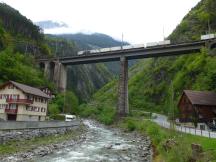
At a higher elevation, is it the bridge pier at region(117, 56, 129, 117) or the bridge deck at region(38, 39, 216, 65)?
the bridge deck at region(38, 39, 216, 65)

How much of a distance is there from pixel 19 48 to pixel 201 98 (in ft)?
297

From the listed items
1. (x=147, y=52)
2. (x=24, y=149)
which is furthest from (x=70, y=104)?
(x=24, y=149)

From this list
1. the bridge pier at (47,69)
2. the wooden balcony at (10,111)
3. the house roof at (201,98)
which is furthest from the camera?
the bridge pier at (47,69)

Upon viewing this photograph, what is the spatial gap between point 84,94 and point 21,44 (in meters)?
68.4

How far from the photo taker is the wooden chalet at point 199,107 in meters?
56.3

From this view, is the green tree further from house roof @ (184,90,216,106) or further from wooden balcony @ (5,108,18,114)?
house roof @ (184,90,216,106)

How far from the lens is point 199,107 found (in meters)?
56.5

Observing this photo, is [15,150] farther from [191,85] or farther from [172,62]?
[172,62]

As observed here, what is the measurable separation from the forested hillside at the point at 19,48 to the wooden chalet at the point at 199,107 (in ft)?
166

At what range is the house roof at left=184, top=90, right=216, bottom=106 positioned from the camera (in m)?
56.9

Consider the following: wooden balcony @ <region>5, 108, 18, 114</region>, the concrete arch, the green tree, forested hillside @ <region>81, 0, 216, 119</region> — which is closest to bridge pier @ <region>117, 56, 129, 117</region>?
forested hillside @ <region>81, 0, 216, 119</region>

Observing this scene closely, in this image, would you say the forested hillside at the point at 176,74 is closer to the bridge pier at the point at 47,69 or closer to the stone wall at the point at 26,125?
the bridge pier at the point at 47,69

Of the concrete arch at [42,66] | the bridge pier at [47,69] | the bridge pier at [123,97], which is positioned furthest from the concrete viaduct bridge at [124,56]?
the concrete arch at [42,66]

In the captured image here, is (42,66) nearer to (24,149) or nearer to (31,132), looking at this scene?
(31,132)
